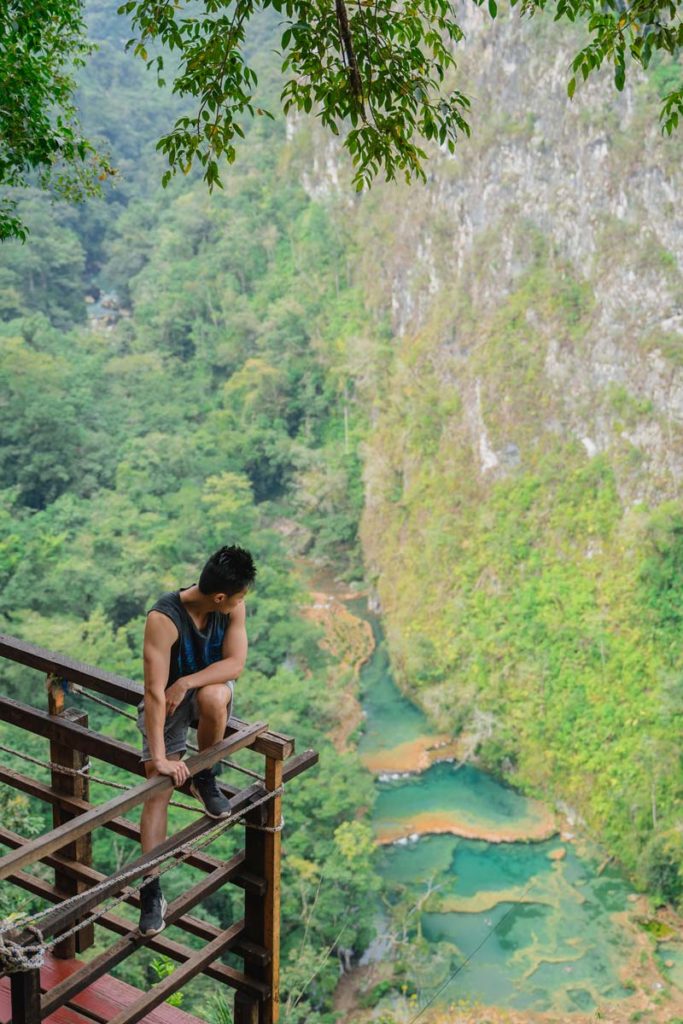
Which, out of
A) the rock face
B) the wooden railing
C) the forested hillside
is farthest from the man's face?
the rock face

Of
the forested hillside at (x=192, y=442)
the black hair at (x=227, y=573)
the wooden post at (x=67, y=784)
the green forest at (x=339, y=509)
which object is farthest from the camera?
the green forest at (x=339, y=509)

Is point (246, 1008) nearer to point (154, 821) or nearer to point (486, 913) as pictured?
point (154, 821)

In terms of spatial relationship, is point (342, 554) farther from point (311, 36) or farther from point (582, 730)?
point (311, 36)

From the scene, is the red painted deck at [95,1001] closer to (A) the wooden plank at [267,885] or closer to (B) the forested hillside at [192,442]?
(A) the wooden plank at [267,885]

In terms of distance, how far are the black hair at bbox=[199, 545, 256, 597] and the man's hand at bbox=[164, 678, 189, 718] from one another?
21 centimetres

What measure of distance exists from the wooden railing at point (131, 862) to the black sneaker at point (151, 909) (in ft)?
0.08

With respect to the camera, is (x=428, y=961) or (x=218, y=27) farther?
(x=428, y=961)

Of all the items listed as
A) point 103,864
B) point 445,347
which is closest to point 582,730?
point 103,864

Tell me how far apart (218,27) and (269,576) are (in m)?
15.6

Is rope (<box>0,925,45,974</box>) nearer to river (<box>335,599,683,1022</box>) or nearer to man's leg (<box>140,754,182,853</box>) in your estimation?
man's leg (<box>140,754,182,853</box>)

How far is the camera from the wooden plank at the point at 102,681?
226cm

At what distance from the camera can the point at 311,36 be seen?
329cm

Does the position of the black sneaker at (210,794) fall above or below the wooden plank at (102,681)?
below

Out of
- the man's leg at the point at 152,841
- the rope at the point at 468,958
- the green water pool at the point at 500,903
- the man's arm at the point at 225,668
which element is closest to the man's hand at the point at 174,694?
the man's arm at the point at 225,668
